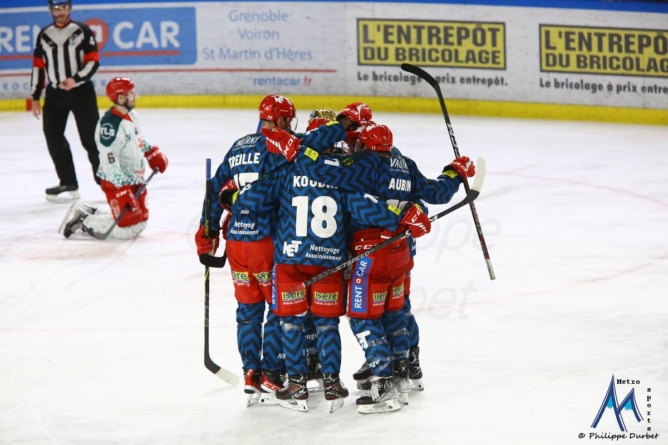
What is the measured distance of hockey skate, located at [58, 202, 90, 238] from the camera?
8609 millimetres

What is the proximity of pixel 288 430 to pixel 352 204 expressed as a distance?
98cm

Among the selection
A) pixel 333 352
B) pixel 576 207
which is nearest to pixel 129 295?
pixel 333 352

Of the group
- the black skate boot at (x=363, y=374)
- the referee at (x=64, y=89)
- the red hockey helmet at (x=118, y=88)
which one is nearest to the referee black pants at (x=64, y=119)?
the referee at (x=64, y=89)

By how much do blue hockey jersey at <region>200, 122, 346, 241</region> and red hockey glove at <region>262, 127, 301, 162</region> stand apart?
29 millimetres

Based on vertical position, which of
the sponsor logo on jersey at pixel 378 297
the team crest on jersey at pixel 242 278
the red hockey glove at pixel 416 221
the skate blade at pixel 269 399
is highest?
the red hockey glove at pixel 416 221

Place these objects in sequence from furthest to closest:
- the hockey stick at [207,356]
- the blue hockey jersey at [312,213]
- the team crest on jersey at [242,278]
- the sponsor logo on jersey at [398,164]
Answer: the hockey stick at [207,356] < the team crest on jersey at [242,278] < the sponsor logo on jersey at [398,164] < the blue hockey jersey at [312,213]

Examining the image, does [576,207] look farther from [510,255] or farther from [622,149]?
[622,149]

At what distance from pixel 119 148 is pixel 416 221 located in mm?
3981

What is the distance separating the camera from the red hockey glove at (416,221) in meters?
4.73

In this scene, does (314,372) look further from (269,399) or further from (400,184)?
(400,184)

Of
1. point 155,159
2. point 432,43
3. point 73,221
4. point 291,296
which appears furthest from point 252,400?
point 432,43

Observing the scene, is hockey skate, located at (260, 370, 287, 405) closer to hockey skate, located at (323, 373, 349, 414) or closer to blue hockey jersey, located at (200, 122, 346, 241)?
hockey skate, located at (323, 373, 349, 414)

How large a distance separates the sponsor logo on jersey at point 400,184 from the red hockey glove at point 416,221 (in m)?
0.12

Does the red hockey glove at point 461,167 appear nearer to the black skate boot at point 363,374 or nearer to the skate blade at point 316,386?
the black skate boot at point 363,374
